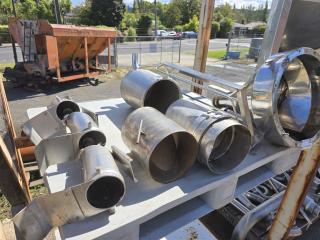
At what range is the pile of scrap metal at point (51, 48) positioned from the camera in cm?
645

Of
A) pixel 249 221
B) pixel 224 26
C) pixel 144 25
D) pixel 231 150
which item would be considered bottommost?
pixel 249 221

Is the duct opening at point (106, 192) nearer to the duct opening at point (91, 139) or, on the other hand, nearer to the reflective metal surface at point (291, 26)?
the duct opening at point (91, 139)

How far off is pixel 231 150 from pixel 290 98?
30.2 inches

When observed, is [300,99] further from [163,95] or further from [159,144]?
[159,144]

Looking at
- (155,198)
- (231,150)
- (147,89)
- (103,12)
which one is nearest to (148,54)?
(147,89)

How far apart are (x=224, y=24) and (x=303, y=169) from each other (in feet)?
141

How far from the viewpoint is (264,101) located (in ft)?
5.10

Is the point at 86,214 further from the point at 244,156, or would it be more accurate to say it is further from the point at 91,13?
the point at 91,13

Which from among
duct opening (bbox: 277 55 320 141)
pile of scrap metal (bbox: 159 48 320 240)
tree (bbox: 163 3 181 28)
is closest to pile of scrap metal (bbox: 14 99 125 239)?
pile of scrap metal (bbox: 159 48 320 240)

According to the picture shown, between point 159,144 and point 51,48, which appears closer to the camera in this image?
point 159,144

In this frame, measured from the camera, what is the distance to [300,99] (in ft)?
6.50

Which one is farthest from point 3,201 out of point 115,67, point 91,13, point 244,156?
point 91,13

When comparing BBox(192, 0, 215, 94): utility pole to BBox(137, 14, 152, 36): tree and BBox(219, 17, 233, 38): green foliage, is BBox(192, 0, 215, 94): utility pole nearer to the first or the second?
BBox(137, 14, 152, 36): tree

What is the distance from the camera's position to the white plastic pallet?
1120 millimetres
